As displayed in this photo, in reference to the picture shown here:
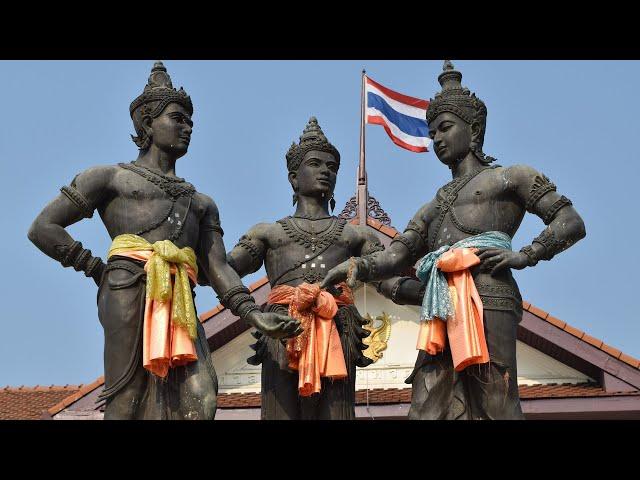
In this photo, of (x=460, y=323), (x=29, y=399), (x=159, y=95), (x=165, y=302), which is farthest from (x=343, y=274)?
(x=29, y=399)

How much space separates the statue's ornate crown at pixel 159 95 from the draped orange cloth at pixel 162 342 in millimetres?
1379

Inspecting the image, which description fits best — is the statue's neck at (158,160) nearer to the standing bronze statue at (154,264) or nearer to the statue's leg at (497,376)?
the standing bronze statue at (154,264)

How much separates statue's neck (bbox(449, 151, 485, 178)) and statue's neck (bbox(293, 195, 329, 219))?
1.17 metres

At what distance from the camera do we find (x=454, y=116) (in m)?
10.7

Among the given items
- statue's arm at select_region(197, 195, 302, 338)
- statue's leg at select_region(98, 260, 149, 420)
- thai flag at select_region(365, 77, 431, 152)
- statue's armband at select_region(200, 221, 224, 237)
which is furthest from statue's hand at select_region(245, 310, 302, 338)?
thai flag at select_region(365, 77, 431, 152)

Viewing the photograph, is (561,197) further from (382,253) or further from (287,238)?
(287,238)

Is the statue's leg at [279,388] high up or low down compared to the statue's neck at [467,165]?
down

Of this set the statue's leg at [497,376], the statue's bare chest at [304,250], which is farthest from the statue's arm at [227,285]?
the statue's leg at [497,376]

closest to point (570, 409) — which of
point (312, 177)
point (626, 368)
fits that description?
point (626, 368)

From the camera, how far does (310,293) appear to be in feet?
34.3

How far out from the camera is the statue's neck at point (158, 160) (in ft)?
34.6

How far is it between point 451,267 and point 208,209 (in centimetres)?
187

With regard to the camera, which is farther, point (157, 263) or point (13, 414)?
point (13, 414)

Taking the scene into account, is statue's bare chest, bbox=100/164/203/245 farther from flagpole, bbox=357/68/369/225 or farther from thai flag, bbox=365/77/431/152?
thai flag, bbox=365/77/431/152
